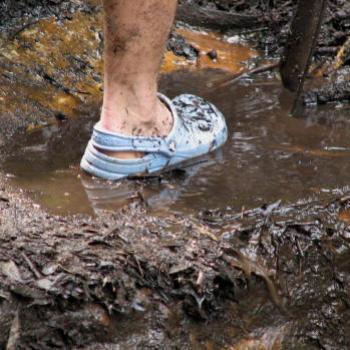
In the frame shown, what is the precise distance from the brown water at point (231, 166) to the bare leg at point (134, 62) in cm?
22

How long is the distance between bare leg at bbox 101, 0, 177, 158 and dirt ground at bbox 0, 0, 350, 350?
1.29ft

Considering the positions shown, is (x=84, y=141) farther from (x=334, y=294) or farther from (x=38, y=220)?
(x=334, y=294)

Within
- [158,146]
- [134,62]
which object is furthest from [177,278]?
[134,62]

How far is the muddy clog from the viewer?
8.07 feet

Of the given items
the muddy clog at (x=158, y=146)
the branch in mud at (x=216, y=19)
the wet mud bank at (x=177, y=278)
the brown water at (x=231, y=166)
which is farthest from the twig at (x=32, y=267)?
the branch in mud at (x=216, y=19)

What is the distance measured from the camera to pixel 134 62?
240 cm

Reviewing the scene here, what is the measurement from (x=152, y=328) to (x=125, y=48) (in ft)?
3.40

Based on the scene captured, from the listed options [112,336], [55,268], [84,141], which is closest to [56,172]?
[84,141]

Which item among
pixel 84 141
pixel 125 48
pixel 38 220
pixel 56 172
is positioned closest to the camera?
pixel 38 220

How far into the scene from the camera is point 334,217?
2.21 metres

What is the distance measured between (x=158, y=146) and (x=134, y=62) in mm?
337

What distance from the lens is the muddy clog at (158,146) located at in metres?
2.46

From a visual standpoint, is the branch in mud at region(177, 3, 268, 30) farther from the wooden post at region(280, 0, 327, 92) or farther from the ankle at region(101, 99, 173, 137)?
the ankle at region(101, 99, 173, 137)

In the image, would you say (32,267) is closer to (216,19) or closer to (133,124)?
(133,124)
